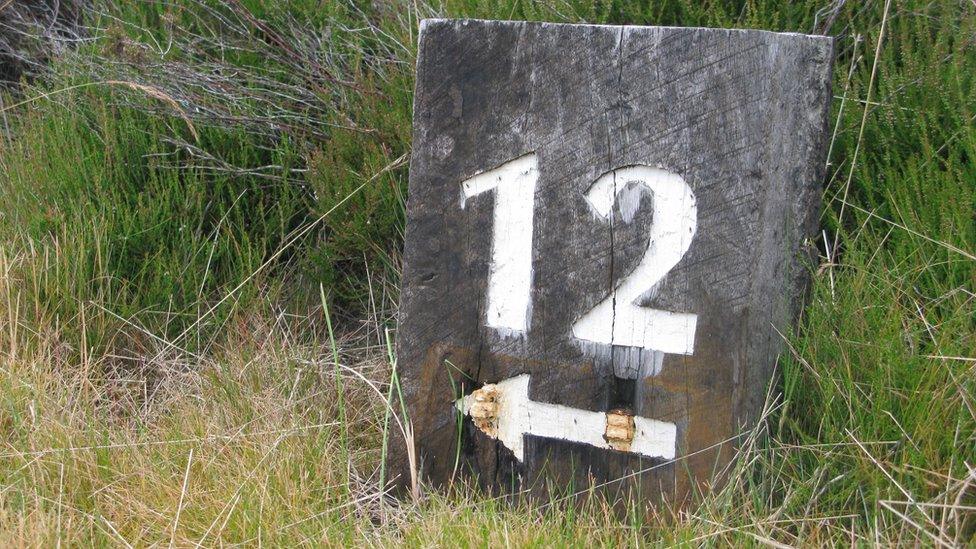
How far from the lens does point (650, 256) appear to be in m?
2.04

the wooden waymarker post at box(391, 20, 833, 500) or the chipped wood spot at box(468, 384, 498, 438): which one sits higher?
the wooden waymarker post at box(391, 20, 833, 500)

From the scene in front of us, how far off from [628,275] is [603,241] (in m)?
0.09

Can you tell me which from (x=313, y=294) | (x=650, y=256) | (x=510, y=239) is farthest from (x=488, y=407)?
(x=313, y=294)

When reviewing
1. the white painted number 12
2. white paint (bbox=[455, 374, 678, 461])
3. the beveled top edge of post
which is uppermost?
the beveled top edge of post

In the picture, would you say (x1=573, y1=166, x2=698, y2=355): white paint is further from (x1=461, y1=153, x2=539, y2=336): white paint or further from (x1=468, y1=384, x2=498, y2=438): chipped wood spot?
(x1=468, y1=384, x2=498, y2=438): chipped wood spot

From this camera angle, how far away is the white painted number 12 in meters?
2.03

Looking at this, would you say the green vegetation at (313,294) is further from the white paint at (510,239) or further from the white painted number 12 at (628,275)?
the white paint at (510,239)

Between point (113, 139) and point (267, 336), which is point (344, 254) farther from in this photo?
point (113, 139)

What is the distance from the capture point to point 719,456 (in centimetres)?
204

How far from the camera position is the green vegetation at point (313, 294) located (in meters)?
1.95

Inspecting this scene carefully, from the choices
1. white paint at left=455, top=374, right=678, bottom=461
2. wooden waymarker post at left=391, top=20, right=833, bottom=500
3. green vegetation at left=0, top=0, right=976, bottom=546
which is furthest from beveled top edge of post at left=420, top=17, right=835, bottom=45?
white paint at left=455, top=374, right=678, bottom=461

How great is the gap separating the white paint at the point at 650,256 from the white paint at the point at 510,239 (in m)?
0.15

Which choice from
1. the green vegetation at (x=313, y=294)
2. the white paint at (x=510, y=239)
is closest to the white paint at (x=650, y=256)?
the white paint at (x=510, y=239)

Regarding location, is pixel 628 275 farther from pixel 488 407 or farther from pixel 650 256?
pixel 488 407
